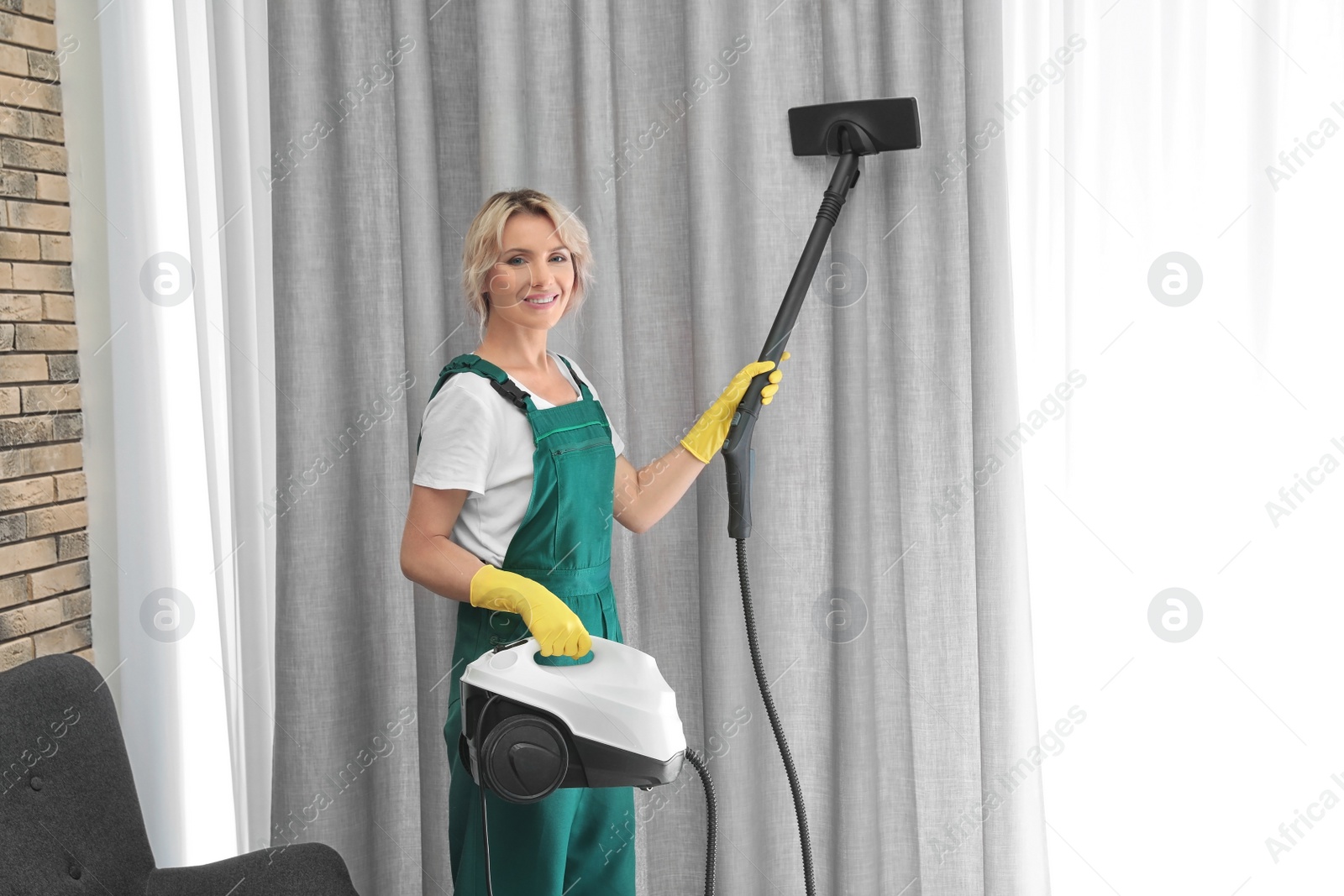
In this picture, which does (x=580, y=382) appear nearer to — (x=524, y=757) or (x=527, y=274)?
(x=527, y=274)

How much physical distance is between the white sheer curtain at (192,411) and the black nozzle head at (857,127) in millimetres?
1083

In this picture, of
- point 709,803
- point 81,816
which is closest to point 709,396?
point 709,803

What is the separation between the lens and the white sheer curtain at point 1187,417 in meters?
1.66

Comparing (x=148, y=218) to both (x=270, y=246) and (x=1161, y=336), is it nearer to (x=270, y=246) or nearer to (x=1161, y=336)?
(x=270, y=246)

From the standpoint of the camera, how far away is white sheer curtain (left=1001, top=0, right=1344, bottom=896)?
166 cm

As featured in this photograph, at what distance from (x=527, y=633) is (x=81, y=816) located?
692mm

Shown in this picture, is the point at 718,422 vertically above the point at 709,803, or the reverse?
the point at 718,422

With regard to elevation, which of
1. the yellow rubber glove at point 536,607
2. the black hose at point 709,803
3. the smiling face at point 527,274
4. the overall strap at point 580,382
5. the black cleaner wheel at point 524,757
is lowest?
the black hose at point 709,803

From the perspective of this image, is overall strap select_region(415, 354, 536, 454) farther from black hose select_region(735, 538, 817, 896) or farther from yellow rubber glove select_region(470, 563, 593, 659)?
black hose select_region(735, 538, 817, 896)

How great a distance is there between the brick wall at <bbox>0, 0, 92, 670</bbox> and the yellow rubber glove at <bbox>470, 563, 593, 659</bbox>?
0.98 meters

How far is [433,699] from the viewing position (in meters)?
1.95

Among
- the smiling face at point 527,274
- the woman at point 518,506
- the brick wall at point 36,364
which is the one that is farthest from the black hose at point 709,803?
the brick wall at point 36,364

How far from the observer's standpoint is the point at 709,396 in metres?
1.83

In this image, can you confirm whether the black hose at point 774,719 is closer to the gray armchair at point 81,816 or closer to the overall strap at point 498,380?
the overall strap at point 498,380
